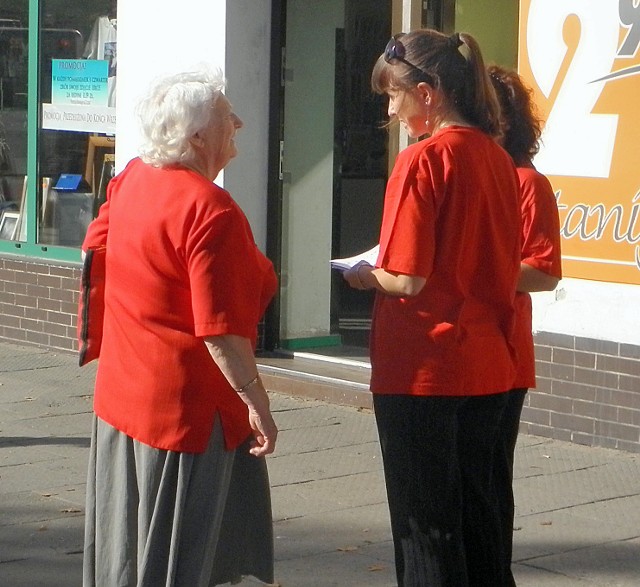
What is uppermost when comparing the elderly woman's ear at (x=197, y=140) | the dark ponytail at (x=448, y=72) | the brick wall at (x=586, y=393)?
the dark ponytail at (x=448, y=72)

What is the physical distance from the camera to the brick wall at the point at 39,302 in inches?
386

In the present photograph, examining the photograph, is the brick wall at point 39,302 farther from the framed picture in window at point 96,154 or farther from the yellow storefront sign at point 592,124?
the yellow storefront sign at point 592,124

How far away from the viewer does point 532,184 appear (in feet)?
13.4

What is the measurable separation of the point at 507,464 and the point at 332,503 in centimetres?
199

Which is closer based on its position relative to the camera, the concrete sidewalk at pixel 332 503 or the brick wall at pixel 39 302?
the concrete sidewalk at pixel 332 503

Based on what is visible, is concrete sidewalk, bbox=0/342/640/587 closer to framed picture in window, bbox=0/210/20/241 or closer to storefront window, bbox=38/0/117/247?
storefront window, bbox=38/0/117/247

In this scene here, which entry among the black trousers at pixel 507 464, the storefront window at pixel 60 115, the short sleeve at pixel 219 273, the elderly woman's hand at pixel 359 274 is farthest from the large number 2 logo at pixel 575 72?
the storefront window at pixel 60 115

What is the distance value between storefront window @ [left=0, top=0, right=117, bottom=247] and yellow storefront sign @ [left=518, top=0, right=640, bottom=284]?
12.9 feet

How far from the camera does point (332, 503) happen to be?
594cm

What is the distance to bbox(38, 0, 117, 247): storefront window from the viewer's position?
386 inches

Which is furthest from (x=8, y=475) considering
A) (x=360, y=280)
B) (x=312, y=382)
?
(x=360, y=280)

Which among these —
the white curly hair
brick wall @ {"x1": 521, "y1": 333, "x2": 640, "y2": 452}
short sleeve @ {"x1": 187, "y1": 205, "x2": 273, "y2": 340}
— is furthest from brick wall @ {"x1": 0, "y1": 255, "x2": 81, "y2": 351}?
short sleeve @ {"x1": 187, "y1": 205, "x2": 273, "y2": 340}

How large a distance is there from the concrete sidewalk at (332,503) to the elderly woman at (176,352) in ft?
4.14

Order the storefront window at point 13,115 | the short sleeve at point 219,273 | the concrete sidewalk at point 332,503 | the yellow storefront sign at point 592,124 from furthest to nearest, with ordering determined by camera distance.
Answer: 1. the storefront window at point 13,115
2. the yellow storefront sign at point 592,124
3. the concrete sidewalk at point 332,503
4. the short sleeve at point 219,273
